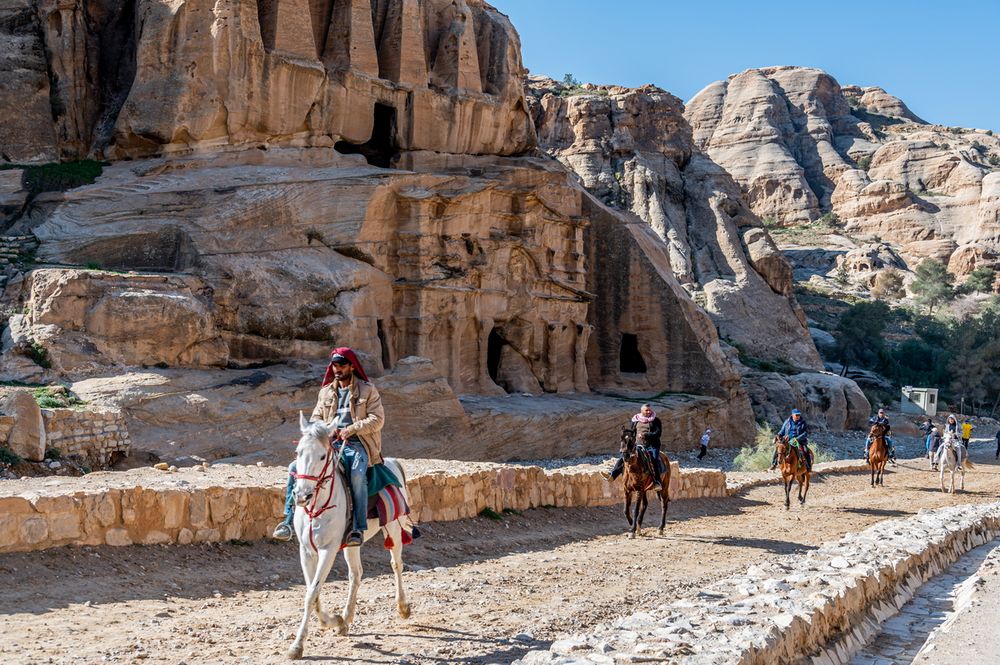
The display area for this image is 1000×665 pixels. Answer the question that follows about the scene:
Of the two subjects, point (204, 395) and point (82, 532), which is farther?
point (204, 395)

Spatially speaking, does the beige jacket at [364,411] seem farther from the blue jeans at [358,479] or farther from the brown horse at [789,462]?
the brown horse at [789,462]

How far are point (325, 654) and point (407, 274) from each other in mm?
25612

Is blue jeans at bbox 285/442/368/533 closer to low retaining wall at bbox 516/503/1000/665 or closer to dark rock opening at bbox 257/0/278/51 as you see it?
low retaining wall at bbox 516/503/1000/665

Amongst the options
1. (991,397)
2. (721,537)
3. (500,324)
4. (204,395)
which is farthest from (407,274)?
(991,397)

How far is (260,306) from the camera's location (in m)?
27.6

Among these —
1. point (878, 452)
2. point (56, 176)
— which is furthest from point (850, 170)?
point (56, 176)

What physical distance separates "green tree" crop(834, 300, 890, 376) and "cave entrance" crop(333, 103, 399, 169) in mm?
40082

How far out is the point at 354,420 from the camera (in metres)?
9.83

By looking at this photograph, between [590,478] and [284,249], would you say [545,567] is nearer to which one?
[590,478]

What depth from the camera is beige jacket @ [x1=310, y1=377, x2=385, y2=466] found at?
9.80 meters

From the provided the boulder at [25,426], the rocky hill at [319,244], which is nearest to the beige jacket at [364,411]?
the boulder at [25,426]

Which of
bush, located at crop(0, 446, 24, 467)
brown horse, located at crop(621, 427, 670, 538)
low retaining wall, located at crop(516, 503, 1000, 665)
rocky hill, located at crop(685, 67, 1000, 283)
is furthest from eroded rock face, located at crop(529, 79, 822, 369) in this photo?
low retaining wall, located at crop(516, 503, 1000, 665)

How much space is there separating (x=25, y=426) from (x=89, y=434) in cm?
190

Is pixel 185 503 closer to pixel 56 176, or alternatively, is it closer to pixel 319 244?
pixel 319 244
